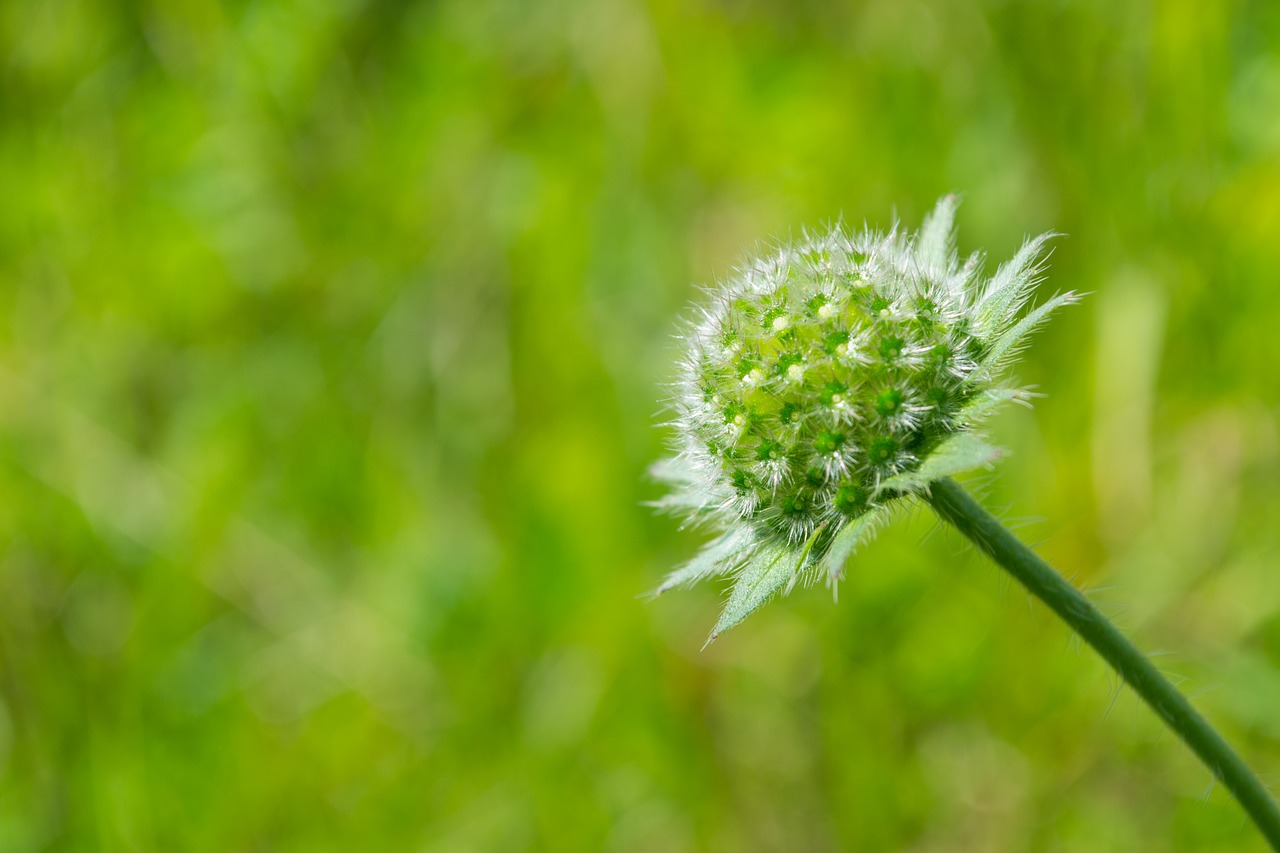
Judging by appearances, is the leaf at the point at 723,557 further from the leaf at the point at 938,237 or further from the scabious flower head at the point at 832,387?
the leaf at the point at 938,237

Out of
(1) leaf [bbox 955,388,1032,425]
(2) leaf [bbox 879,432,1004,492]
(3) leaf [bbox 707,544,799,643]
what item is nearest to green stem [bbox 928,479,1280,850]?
(2) leaf [bbox 879,432,1004,492]

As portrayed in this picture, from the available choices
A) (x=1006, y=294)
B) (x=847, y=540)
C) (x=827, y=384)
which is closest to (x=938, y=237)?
(x=1006, y=294)

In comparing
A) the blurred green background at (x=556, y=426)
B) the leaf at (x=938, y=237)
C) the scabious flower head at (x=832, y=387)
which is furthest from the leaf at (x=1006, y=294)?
the blurred green background at (x=556, y=426)

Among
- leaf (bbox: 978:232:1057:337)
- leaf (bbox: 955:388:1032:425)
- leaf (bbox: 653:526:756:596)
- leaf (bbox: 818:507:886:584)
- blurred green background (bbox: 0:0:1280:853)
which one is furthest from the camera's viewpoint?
blurred green background (bbox: 0:0:1280:853)

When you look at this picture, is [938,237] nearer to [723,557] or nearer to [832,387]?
[832,387]

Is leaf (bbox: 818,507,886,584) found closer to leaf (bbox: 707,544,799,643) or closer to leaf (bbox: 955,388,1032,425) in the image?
leaf (bbox: 707,544,799,643)
